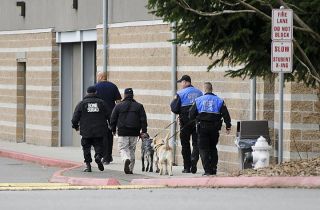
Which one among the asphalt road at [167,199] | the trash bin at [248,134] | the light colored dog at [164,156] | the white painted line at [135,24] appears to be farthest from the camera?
the white painted line at [135,24]

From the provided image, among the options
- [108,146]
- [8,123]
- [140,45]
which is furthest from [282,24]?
[8,123]

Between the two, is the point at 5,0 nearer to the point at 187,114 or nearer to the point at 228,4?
the point at 187,114

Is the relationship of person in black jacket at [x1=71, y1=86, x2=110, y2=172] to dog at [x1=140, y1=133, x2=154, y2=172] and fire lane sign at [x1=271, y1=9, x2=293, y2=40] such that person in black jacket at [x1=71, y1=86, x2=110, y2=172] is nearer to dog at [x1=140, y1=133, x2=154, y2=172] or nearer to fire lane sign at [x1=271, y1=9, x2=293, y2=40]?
dog at [x1=140, y1=133, x2=154, y2=172]

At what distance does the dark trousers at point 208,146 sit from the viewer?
842 inches

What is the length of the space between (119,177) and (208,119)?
6.73 feet

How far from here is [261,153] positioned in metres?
20.2

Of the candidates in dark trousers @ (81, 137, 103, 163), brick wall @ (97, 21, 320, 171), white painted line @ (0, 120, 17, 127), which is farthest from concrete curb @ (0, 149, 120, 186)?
white painted line @ (0, 120, 17, 127)

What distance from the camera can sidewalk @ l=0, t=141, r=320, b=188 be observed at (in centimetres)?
1725

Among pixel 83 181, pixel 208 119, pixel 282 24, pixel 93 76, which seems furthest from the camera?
pixel 93 76

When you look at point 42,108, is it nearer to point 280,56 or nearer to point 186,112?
point 186,112

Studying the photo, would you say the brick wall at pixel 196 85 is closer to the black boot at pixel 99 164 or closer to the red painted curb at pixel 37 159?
the red painted curb at pixel 37 159

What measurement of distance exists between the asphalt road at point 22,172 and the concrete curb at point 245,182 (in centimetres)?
425

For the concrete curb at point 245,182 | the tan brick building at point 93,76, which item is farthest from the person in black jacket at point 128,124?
the concrete curb at point 245,182

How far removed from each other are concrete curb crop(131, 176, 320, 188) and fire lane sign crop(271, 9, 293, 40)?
2211mm
